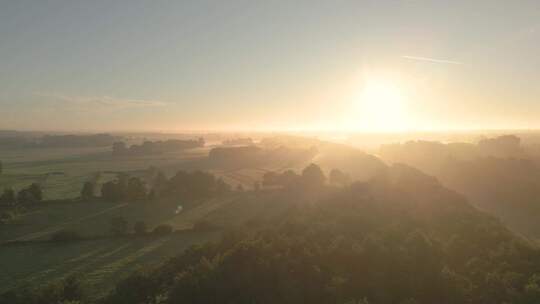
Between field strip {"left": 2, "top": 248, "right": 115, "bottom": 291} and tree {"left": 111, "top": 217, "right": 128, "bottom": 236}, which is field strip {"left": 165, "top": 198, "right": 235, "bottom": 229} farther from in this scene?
field strip {"left": 2, "top": 248, "right": 115, "bottom": 291}

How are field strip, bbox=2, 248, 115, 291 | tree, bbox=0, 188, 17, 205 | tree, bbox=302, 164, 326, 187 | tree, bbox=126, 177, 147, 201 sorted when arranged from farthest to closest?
tree, bbox=302, 164, 326, 187
tree, bbox=126, 177, 147, 201
tree, bbox=0, 188, 17, 205
field strip, bbox=2, 248, 115, 291

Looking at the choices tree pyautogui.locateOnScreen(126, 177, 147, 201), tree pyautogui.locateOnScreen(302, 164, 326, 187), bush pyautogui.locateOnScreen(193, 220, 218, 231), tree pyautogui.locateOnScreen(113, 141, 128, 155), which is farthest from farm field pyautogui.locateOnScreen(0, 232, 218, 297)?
tree pyautogui.locateOnScreen(113, 141, 128, 155)

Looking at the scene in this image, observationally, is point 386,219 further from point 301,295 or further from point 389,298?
point 301,295

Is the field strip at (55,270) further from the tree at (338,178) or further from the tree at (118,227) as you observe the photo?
the tree at (338,178)

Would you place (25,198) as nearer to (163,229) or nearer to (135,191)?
(135,191)

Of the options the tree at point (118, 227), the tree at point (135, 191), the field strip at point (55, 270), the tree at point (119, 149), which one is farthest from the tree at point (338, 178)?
the tree at point (119, 149)

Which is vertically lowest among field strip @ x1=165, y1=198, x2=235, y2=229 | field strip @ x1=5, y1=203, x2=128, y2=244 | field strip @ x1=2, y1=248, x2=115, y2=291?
field strip @ x1=2, y1=248, x2=115, y2=291
